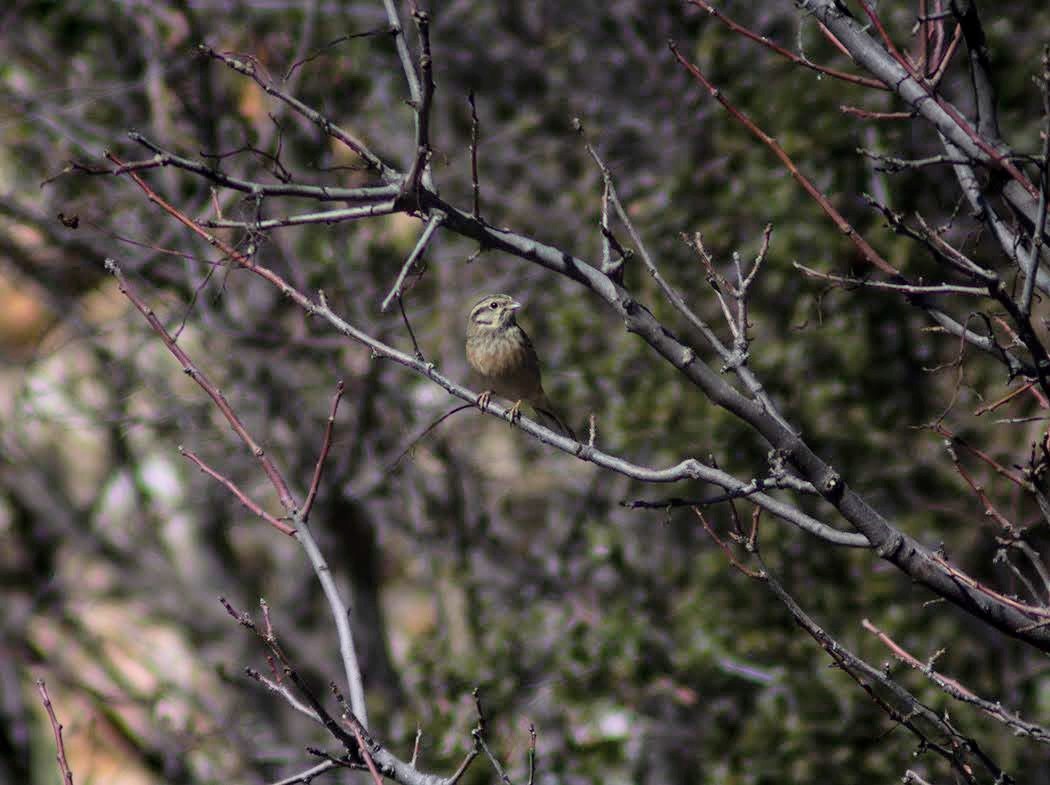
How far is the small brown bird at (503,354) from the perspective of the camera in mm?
5918

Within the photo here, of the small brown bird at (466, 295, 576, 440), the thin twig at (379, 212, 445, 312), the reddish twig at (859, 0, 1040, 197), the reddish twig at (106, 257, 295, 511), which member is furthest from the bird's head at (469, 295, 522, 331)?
the reddish twig at (859, 0, 1040, 197)

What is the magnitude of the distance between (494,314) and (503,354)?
0.28 meters

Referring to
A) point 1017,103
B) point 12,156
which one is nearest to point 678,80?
point 1017,103

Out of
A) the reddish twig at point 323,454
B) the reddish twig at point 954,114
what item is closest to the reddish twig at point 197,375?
the reddish twig at point 323,454

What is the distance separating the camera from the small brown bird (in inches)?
233

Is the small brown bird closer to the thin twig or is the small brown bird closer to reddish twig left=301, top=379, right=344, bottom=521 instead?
reddish twig left=301, top=379, right=344, bottom=521

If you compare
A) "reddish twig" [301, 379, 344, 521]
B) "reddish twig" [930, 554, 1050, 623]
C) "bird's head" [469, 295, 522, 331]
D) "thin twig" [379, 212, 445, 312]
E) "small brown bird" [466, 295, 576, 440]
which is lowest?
"reddish twig" [930, 554, 1050, 623]

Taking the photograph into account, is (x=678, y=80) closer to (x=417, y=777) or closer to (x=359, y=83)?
(x=359, y=83)

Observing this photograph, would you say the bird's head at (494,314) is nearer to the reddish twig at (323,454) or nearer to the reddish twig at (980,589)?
the reddish twig at (323,454)

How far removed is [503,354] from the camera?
19.4 feet

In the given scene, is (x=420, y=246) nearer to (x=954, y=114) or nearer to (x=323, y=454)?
(x=323, y=454)

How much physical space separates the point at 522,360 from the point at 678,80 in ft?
8.50

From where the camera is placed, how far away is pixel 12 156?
341 inches

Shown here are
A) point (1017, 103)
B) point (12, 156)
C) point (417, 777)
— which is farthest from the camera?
point (12, 156)
